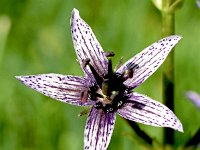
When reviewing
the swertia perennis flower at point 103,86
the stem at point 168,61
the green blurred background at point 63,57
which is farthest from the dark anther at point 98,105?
the green blurred background at point 63,57

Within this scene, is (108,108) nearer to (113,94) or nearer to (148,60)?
(113,94)

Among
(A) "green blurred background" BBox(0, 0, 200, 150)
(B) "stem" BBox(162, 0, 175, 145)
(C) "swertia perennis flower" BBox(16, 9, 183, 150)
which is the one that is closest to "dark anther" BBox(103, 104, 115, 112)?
(C) "swertia perennis flower" BBox(16, 9, 183, 150)

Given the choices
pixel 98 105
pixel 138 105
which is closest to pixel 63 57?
pixel 98 105

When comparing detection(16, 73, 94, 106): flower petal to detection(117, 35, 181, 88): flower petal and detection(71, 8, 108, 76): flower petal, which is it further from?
detection(117, 35, 181, 88): flower petal

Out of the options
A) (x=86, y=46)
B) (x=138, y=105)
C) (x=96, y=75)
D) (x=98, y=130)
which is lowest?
(x=98, y=130)

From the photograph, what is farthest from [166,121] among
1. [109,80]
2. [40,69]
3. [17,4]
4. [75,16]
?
[17,4]

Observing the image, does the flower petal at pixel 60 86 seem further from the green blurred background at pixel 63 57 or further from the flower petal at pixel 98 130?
the green blurred background at pixel 63 57
